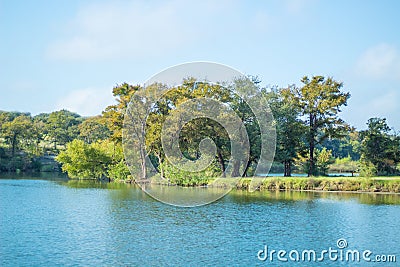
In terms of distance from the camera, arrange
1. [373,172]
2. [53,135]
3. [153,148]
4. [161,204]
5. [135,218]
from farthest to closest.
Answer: [53,135] < [153,148] < [373,172] < [161,204] < [135,218]

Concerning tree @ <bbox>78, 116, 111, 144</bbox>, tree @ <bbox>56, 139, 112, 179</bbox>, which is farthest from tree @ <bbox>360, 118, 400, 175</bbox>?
tree @ <bbox>78, 116, 111, 144</bbox>

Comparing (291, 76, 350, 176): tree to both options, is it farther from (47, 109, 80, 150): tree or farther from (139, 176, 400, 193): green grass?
(47, 109, 80, 150): tree

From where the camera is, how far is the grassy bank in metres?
30.5

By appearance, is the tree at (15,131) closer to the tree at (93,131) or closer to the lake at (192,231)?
the tree at (93,131)

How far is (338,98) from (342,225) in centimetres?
2092

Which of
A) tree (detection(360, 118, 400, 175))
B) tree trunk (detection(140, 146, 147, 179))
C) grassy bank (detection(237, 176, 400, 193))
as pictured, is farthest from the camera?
tree trunk (detection(140, 146, 147, 179))

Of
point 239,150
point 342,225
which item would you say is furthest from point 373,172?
point 342,225

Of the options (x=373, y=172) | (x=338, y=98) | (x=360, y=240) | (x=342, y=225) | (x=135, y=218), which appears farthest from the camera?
(x=338, y=98)

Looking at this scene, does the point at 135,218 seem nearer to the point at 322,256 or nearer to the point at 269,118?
the point at 322,256

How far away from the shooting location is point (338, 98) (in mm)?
37469
